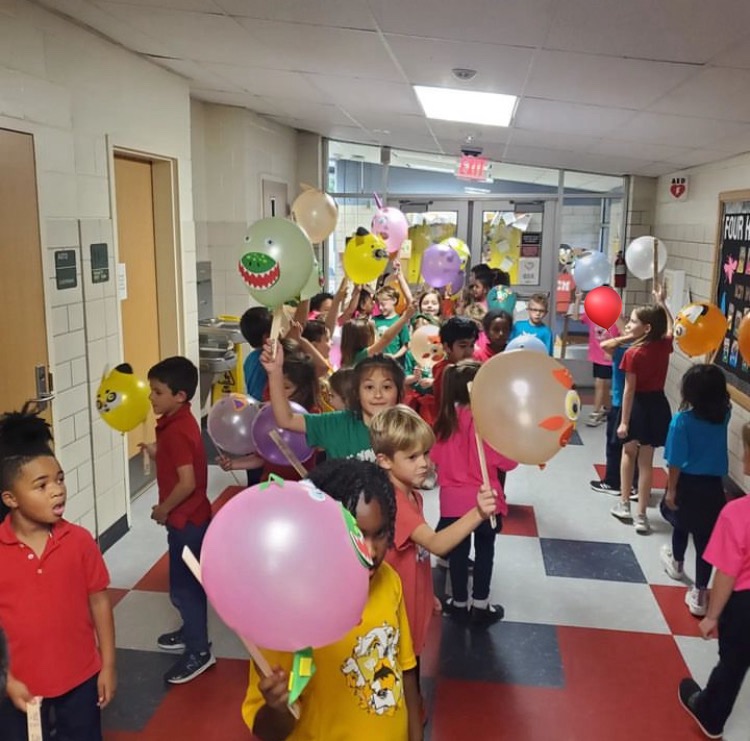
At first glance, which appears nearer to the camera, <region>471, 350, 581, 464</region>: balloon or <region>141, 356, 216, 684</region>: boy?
<region>471, 350, 581, 464</region>: balloon

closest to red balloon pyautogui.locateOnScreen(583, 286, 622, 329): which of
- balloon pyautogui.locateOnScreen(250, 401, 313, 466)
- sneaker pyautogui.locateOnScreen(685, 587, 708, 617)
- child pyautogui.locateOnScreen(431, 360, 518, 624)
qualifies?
sneaker pyautogui.locateOnScreen(685, 587, 708, 617)

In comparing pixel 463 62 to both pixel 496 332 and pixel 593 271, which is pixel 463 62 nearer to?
pixel 496 332

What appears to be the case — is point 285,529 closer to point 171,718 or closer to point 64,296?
point 171,718

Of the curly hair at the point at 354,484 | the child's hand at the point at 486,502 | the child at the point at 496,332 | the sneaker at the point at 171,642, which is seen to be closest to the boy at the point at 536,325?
the child at the point at 496,332

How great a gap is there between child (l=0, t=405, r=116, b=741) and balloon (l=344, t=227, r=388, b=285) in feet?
9.01

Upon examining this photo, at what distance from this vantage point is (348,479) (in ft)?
4.86

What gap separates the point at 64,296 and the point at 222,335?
7.10 feet

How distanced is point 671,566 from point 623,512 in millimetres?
723

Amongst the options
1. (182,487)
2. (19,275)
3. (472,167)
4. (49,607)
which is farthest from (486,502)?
(472,167)

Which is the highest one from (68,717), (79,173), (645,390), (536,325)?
(79,173)

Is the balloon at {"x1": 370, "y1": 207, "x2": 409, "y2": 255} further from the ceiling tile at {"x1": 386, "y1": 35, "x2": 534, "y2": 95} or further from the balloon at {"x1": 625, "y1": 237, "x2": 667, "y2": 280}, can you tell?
the balloon at {"x1": 625, "y1": 237, "x2": 667, "y2": 280}

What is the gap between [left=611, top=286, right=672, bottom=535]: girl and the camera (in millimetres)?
4117

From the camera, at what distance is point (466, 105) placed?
4391 mm

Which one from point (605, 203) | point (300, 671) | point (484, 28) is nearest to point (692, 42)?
point (484, 28)
